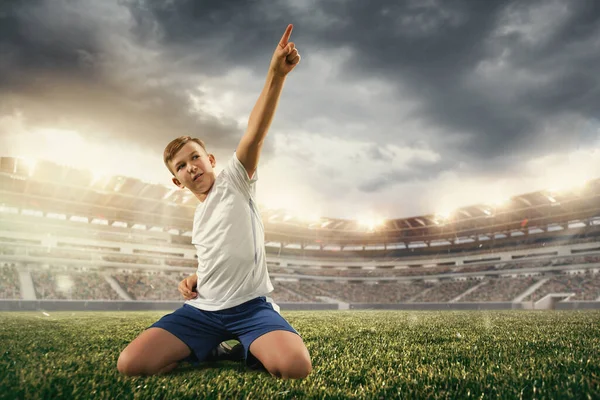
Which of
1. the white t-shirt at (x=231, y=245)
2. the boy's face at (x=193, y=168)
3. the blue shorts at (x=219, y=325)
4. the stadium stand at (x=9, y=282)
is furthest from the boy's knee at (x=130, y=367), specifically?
the stadium stand at (x=9, y=282)

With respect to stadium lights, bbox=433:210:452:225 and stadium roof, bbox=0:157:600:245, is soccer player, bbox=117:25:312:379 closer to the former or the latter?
stadium roof, bbox=0:157:600:245

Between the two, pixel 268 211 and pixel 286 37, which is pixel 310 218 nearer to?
pixel 268 211

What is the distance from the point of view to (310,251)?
176 ft

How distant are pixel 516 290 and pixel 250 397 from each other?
1598 inches

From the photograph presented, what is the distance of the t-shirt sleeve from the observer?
3.06 metres

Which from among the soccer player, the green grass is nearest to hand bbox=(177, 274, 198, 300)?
the soccer player

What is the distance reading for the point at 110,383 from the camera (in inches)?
98.7

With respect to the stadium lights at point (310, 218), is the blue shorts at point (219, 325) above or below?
below

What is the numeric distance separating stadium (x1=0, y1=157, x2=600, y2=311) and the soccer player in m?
26.2

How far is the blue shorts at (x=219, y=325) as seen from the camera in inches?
116

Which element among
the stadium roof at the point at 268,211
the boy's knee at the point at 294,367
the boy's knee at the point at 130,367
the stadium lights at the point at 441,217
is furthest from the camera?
the stadium lights at the point at 441,217

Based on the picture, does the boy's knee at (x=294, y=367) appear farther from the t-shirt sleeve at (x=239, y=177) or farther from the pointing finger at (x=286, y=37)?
the pointing finger at (x=286, y=37)

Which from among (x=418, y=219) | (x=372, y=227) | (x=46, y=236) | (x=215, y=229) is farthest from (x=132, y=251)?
(x=215, y=229)

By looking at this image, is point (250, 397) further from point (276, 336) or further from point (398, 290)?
point (398, 290)
